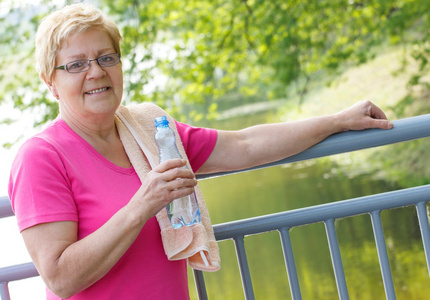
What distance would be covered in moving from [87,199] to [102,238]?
175mm

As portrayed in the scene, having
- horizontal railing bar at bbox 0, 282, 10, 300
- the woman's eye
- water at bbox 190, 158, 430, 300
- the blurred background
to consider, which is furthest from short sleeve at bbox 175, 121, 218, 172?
the blurred background

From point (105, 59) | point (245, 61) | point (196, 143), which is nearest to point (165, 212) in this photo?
point (196, 143)

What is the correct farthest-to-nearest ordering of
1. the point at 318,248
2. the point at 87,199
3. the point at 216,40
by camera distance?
1. the point at 216,40
2. the point at 318,248
3. the point at 87,199

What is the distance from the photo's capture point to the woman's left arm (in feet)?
6.51

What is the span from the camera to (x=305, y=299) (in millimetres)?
6512

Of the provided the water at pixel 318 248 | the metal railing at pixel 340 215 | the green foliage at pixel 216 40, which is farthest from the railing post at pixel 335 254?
the green foliage at pixel 216 40

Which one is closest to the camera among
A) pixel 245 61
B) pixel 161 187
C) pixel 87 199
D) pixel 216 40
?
pixel 161 187

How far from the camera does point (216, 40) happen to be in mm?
10984

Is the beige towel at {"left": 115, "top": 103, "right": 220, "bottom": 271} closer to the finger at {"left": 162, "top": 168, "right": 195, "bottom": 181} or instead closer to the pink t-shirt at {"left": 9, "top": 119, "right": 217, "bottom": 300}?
the pink t-shirt at {"left": 9, "top": 119, "right": 217, "bottom": 300}

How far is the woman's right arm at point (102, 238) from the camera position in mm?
1604

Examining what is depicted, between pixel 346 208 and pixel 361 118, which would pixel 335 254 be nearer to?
pixel 346 208

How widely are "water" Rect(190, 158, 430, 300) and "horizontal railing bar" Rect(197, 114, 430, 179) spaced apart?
8.18 feet

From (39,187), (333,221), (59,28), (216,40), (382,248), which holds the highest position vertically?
(216,40)

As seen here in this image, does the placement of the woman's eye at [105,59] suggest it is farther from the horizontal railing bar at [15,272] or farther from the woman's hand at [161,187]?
the horizontal railing bar at [15,272]
